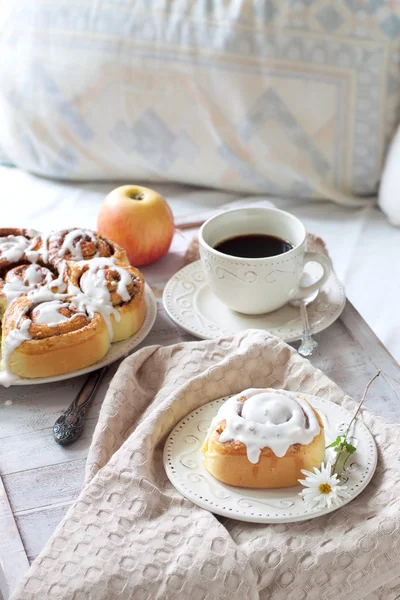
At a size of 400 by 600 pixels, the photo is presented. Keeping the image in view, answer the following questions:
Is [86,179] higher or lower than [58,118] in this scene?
lower

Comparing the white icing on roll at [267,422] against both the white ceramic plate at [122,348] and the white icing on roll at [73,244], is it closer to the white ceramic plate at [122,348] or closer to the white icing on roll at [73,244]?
the white ceramic plate at [122,348]

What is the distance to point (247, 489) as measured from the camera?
0.70m

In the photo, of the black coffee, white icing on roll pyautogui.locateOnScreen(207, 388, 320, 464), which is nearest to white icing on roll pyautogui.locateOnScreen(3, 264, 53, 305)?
the black coffee

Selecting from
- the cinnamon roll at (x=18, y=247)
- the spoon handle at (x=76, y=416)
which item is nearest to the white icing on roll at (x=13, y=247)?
the cinnamon roll at (x=18, y=247)

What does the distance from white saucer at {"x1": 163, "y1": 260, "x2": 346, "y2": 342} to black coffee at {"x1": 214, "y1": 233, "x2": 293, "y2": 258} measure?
77 millimetres

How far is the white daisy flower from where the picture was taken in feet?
2.20

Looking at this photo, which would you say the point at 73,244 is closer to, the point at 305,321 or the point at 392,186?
the point at 305,321

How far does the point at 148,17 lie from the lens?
4.68ft

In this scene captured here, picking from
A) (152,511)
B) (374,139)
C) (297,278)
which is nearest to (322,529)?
(152,511)

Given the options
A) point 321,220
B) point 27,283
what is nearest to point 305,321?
point 27,283

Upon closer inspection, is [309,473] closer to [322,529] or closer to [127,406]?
[322,529]

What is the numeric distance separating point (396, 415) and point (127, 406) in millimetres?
297

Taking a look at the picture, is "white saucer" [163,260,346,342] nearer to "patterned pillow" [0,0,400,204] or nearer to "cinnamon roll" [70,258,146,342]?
"cinnamon roll" [70,258,146,342]

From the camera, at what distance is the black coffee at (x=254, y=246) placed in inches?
39.4
